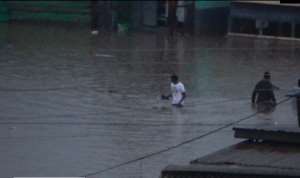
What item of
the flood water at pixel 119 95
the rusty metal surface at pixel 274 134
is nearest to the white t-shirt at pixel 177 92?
the flood water at pixel 119 95

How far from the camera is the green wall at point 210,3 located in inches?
1781

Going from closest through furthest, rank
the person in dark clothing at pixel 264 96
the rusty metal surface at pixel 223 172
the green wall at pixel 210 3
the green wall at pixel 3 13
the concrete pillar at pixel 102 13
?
the rusty metal surface at pixel 223 172 < the person in dark clothing at pixel 264 96 < the concrete pillar at pixel 102 13 < the green wall at pixel 210 3 < the green wall at pixel 3 13

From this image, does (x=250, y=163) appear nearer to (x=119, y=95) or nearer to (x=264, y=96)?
(x=264, y=96)

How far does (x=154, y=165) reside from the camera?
19.8 m

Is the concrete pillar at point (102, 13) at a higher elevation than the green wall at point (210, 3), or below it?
below

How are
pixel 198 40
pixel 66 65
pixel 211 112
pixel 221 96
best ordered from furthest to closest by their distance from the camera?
pixel 198 40 < pixel 66 65 < pixel 221 96 < pixel 211 112

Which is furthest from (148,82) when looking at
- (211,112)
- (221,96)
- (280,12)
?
(280,12)

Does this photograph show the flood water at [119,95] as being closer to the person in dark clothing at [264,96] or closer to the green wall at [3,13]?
the person in dark clothing at [264,96]

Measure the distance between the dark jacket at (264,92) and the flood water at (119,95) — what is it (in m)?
0.36

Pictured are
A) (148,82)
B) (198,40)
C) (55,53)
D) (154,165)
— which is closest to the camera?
(154,165)

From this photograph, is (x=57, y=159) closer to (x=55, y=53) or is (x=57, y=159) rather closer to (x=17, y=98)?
(x=17, y=98)

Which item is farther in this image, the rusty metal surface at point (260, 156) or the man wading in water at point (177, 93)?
the man wading in water at point (177, 93)

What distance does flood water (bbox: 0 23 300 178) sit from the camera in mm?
20750

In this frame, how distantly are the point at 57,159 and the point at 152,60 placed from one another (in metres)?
16.2
